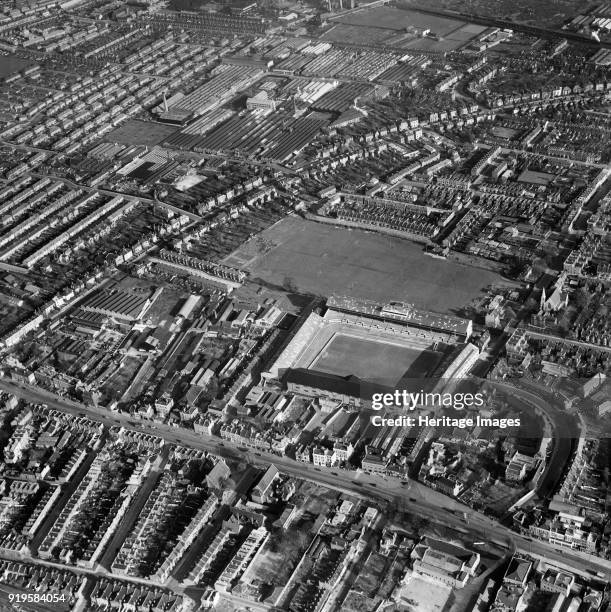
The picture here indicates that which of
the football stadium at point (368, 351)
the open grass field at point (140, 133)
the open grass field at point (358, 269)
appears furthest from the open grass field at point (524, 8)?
the football stadium at point (368, 351)

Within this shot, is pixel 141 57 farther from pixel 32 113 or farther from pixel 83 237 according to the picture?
pixel 83 237

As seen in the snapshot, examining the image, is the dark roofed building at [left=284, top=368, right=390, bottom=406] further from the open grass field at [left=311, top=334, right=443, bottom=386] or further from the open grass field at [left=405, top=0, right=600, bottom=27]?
the open grass field at [left=405, top=0, right=600, bottom=27]

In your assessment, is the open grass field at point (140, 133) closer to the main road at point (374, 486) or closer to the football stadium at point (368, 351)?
the football stadium at point (368, 351)

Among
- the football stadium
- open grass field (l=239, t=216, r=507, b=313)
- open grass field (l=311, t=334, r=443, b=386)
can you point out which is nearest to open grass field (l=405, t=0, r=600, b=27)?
open grass field (l=239, t=216, r=507, b=313)

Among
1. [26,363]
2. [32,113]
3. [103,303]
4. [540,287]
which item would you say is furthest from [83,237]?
[540,287]

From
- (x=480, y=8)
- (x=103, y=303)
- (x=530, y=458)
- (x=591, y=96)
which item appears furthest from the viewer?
(x=480, y=8)

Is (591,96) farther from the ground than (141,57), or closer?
closer
